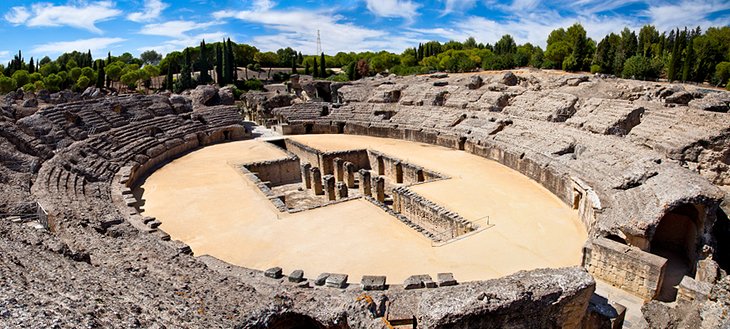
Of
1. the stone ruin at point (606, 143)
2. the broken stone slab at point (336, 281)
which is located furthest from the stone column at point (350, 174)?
the broken stone slab at point (336, 281)

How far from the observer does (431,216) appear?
1341 cm

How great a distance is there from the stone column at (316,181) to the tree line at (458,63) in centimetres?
3315

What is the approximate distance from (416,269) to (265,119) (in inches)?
969

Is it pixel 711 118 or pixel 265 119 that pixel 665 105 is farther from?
pixel 265 119

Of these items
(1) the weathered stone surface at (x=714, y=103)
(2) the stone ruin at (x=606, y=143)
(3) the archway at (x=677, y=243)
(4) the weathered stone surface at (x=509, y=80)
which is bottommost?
(3) the archway at (x=677, y=243)

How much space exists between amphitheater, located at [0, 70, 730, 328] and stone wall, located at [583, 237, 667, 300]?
4cm

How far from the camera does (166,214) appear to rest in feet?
44.8

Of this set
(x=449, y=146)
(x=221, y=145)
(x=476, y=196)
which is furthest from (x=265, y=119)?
(x=476, y=196)

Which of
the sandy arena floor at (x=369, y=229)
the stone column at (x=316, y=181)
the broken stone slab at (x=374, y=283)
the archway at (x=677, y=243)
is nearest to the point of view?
the broken stone slab at (x=374, y=283)

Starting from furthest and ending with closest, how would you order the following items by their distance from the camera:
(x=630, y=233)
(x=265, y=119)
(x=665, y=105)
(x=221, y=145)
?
(x=265, y=119)
(x=221, y=145)
(x=665, y=105)
(x=630, y=233)

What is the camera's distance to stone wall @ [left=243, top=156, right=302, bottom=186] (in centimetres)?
1920

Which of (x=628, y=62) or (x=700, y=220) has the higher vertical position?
(x=628, y=62)

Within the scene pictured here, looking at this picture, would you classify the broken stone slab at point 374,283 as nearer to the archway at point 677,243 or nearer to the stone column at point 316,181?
the archway at point 677,243

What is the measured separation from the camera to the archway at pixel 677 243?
392 inches
